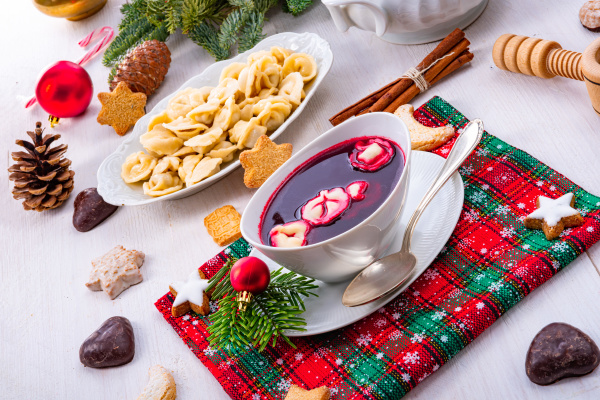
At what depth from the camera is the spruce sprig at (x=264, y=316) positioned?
927mm

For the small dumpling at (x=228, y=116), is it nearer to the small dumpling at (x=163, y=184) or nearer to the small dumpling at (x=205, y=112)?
the small dumpling at (x=205, y=112)

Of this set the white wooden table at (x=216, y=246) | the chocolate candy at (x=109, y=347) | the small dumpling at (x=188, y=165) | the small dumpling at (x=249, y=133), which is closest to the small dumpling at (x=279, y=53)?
the white wooden table at (x=216, y=246)

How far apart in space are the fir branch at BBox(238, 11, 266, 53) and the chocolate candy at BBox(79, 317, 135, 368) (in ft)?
2.70

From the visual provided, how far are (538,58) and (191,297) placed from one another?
81cm

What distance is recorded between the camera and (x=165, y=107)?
4.87 ft

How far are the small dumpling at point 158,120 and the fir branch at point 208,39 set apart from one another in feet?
1.02

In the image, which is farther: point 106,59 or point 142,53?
point 106,59

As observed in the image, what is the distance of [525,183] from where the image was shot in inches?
40.5

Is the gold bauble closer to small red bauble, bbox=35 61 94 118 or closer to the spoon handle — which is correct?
small red bauble, bbox=35 61 94 118

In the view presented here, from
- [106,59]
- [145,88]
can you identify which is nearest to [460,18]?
[145,88]

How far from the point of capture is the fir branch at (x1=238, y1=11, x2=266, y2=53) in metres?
1.57

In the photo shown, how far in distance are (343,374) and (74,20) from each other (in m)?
1.70

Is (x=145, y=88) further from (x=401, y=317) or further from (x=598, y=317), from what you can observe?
(x=598, y=317)

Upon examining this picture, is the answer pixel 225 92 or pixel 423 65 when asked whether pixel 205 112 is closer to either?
pixel 225 92
